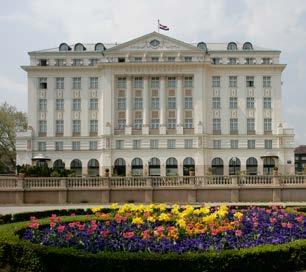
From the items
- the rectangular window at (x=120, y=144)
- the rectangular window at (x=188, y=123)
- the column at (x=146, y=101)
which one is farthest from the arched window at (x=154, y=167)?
the rectangular window at (x=188, y=123)

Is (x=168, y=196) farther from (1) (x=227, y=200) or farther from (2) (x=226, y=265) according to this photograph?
(2) (x=226, y=265)

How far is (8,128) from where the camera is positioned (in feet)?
322

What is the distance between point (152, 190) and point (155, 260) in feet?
87.3

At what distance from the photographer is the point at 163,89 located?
88.4m

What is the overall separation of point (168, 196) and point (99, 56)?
57720 mm

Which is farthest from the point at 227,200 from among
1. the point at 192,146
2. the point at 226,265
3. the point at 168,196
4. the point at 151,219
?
the point at 192,146

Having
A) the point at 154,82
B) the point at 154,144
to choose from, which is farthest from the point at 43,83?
the point at 154,144

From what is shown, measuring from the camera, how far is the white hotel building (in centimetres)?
8625

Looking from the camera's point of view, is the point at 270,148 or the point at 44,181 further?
the point at 270,148

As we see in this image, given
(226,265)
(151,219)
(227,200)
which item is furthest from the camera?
(227,200)

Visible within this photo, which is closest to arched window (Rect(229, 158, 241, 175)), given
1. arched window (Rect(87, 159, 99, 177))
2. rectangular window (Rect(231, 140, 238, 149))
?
rectangular window (Rect(231, 140, 238, 149))

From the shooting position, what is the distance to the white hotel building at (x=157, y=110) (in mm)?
86250

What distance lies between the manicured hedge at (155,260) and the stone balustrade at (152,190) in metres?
25.3

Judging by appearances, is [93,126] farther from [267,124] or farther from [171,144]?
[267,124]
